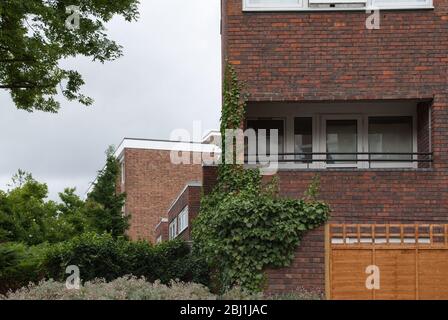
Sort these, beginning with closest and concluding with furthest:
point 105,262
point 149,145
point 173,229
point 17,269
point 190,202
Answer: point 105,262, point 17,269, point 190,202, point 173,229, point 149,145

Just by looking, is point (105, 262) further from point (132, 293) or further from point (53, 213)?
point (53, 213)

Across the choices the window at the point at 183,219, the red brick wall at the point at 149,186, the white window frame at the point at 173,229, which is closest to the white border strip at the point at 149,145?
the red brick wall at the point at 149,186

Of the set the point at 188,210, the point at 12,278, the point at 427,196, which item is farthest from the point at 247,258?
the point at 188,210

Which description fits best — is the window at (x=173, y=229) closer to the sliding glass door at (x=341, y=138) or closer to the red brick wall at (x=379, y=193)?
the sliding glass door at (x=341, y=138)

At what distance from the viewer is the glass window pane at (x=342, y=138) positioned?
18.5 metres

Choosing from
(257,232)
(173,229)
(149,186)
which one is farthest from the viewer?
(149,186)

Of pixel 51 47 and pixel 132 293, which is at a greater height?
pixel 51 47

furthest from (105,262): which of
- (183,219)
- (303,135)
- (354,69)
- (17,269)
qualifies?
(183,219)

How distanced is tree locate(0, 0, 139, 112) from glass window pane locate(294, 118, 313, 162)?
5.63 meters

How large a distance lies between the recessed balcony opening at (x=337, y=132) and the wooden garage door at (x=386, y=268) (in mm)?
Answer: 3666

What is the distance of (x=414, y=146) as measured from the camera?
1850cm

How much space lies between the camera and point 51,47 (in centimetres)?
2108

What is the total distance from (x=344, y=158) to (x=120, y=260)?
5775mm

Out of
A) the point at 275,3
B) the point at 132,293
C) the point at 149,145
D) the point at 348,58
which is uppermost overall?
the point at 149,145
